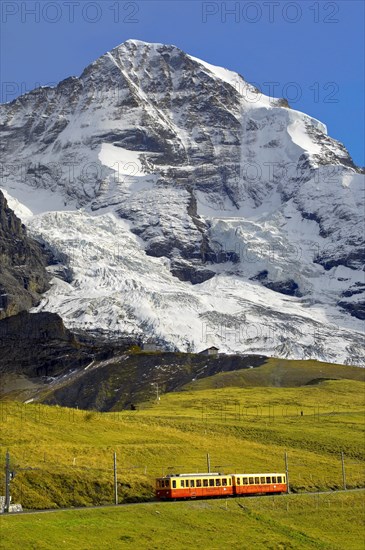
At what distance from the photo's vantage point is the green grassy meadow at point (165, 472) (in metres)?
72.4

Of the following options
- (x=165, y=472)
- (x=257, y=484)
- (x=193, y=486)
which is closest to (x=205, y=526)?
(x=193, y=486)

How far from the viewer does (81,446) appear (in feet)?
322

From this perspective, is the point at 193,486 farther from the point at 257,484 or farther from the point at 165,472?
the point at 165,472

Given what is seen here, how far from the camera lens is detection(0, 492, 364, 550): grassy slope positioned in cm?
6819

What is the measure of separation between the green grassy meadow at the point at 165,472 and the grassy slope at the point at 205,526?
0.10 meters

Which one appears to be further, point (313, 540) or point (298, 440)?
point (298, 440)

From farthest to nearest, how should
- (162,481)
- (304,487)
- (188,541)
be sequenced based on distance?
(304,487) → (162,481) → (188,541)

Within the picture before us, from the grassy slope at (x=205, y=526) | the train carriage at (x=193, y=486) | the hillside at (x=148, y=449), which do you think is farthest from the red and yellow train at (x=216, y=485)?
the hillside at (x=148, y=449)

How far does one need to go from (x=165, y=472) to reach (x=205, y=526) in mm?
17231

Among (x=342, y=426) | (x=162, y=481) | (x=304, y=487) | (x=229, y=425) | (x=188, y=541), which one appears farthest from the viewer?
(x=342, y=426)

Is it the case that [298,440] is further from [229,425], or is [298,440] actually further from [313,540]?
[313,540]

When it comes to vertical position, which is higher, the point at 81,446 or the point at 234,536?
the point at 81,446

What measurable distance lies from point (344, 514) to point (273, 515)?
797 centimetres

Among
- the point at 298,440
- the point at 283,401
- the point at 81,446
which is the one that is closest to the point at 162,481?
the point at 81,446
